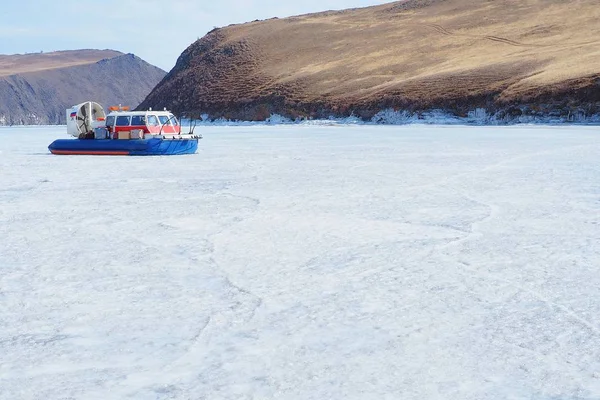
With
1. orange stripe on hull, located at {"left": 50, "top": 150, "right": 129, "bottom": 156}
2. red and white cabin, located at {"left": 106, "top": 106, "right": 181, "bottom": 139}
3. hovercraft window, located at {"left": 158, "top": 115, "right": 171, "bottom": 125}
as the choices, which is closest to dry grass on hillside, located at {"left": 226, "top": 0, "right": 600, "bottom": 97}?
hovercraft window, located at {"left": 158, "top": 115, "right": 171, "bottom": 125}

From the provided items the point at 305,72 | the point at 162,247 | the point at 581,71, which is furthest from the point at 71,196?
the point at 305,72

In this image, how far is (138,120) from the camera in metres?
25.3

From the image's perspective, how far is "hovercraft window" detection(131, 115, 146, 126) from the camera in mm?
25188

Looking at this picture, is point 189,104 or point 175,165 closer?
point 175,165

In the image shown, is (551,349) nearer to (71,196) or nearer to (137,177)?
(71,196)

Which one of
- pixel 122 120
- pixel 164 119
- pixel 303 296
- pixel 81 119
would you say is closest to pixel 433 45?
pixel 81 119

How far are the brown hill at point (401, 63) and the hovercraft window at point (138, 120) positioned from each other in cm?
4335

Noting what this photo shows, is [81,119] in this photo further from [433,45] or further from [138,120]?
[433,45]

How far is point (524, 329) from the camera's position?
4.86m

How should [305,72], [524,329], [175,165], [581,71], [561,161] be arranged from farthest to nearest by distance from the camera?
[305,72]
[581,71]
[175,165]
[561,161]
[524,329]

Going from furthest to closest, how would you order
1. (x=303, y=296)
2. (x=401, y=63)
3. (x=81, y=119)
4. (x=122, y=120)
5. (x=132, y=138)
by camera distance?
1. (x=401, y=63)
2. (x=81, y=119)
3. (x=122, y=120)
4. (x=132, y=138)
5. (x=303, y=296)

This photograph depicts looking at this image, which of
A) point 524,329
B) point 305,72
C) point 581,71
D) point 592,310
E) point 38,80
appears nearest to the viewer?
point 524,329

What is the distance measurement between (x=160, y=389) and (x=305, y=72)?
98090 millimetres

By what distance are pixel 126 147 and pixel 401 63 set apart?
7300cm
